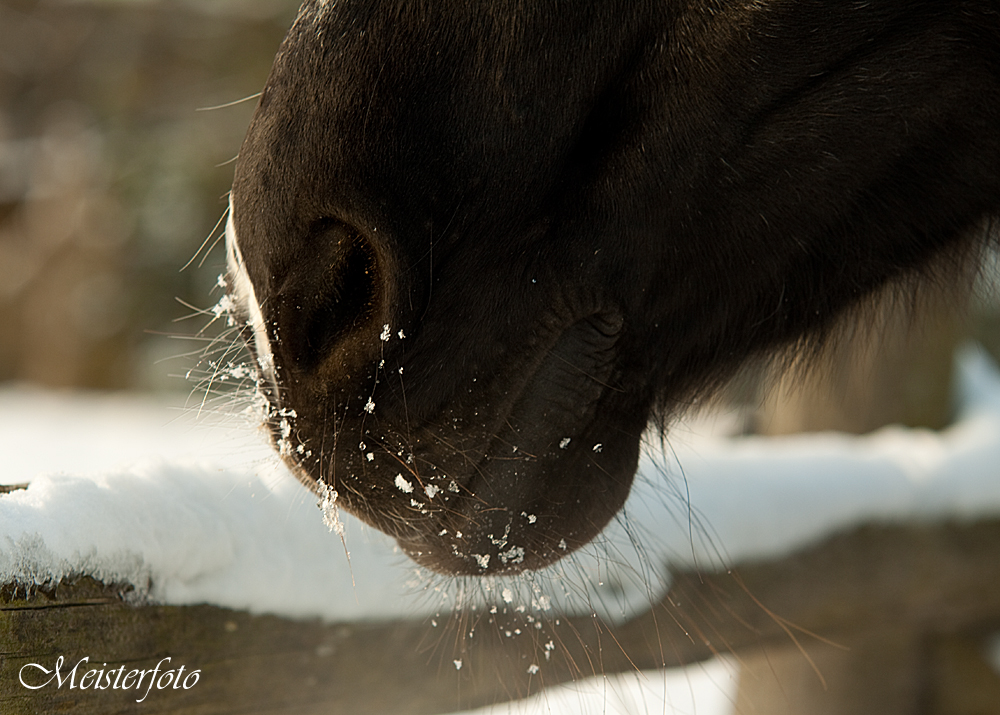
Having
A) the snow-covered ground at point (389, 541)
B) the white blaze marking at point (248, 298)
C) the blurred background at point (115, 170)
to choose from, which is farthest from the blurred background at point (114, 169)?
the white blaze marking at point (248, 298)

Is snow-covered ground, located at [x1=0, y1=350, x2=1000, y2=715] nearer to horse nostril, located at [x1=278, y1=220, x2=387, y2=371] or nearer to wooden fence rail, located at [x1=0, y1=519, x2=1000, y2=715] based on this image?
wooden fence rail, located at [x1=0, y1=519, x2=1000, y2=715]

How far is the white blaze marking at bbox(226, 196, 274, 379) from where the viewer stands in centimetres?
59

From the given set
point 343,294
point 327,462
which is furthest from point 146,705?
point 343,294

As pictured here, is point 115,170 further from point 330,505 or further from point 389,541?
point 330,505

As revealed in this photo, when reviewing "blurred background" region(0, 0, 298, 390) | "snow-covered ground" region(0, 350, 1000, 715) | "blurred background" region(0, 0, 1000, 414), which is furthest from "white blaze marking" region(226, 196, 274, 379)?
"blurred background" region(0, 0, 1000, 414)

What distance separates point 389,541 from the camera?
0.84 metres

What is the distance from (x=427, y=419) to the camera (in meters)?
0.60

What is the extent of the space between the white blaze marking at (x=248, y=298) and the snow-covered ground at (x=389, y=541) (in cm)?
12

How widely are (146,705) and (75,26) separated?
7.59 m

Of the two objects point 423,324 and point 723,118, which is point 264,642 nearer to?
point 423,324

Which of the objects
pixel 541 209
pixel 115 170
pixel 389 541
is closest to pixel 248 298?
pixel 541 209

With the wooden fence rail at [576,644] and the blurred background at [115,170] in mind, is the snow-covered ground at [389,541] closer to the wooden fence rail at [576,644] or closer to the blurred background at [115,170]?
the wooden fence rail at [576,644]

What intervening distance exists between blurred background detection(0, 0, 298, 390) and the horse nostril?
353 centimetres

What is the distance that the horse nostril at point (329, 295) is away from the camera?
0.55m
